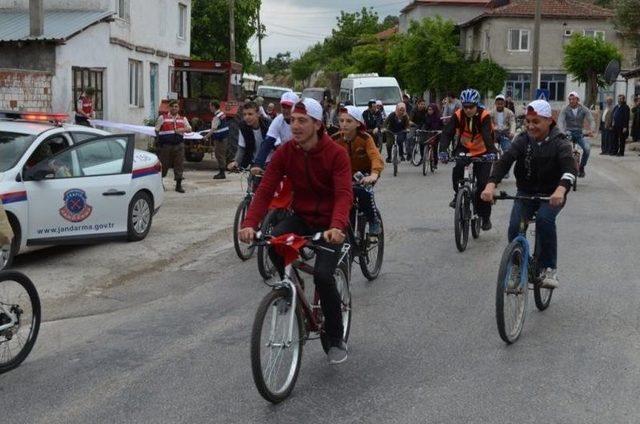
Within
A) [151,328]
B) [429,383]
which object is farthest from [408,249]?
[429,383]

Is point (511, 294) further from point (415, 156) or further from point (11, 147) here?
point (415, 156)

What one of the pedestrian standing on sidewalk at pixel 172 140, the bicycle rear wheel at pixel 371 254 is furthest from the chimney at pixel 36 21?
the bicycle rear wheel at pixel 371 254

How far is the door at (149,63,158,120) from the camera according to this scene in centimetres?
3216

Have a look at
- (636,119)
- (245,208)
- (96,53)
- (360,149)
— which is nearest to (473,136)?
(360,149)

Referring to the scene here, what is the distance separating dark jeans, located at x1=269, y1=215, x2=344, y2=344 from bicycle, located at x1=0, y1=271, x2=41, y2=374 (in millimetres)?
1813

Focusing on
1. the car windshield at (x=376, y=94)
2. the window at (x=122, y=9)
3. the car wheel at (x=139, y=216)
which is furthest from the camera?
the car windshield at (x=376, y=94)

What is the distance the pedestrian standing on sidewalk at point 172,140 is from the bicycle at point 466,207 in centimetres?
757

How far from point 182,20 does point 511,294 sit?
103 feet

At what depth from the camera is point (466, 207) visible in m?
11.5

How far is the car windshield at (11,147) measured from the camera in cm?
1018

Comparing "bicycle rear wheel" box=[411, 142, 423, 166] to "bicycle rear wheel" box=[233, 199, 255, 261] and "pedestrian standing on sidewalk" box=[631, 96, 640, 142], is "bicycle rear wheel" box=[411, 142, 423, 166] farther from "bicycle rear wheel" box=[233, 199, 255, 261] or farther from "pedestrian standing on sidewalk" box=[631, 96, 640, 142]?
"bicycle rear wheel" box=[233, 199, 255, 261]

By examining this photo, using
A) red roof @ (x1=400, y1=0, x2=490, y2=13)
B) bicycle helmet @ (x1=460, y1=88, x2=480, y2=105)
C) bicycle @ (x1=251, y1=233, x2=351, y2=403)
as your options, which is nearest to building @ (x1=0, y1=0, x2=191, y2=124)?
bicycle helmet @ (x1=460, y1=88, x2=480, y2=105)

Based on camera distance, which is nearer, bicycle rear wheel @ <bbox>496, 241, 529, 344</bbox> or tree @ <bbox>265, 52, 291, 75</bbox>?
bicycle rear wheel @ <bbox>496, 241, 529, 344</bbox>

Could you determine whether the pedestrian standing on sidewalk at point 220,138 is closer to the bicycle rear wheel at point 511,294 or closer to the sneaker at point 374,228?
the sneaker at point 374,228
